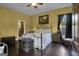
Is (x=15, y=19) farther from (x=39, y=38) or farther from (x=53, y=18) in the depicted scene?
(x=53, y=18)

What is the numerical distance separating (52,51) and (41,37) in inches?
13.1

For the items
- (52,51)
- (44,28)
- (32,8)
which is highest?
(32,8)

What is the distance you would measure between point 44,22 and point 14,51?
79cm

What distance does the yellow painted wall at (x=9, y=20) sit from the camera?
2046 millimetres

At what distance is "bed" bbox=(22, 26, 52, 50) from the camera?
2.11 meters

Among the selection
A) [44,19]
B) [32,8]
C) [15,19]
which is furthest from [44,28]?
[15,19]

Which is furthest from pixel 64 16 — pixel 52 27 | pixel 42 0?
pixel 42 0

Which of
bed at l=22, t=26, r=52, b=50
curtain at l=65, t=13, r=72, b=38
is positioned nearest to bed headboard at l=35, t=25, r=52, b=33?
bed at l=22, t=26, r=52, b=50

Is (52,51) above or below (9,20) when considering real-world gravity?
below

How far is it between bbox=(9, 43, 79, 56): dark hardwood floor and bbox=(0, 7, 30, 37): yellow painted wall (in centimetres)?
34

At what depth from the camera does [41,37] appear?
6.93 feet

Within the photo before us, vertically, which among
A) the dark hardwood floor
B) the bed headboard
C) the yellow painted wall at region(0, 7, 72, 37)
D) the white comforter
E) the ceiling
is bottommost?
the dark hardwood floor

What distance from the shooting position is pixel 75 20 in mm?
2070

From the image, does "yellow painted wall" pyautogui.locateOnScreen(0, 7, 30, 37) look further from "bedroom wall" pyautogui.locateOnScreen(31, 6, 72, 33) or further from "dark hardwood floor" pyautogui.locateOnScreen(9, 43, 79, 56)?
"dark hardwood floor" pyautogui.locateOnScreen(9, 43, 79, 56)
